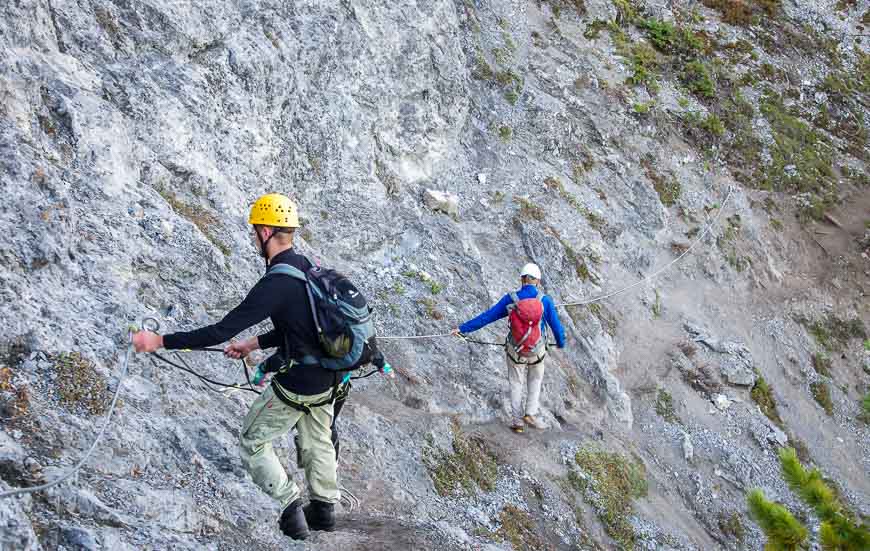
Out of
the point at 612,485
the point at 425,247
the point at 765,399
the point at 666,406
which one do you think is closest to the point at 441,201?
the point at 425,247

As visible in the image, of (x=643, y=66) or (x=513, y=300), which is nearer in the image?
(x=513, y=300)

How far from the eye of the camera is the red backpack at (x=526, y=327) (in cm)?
1077

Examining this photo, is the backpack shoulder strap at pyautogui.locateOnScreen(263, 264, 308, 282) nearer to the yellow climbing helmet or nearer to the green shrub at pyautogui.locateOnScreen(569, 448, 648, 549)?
the yellow climbing helmet

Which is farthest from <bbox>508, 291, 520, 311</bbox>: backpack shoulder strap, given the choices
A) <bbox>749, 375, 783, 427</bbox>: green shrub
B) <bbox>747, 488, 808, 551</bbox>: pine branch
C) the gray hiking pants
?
<bbox>749, 375, 783, 427</bbox>: green shrub

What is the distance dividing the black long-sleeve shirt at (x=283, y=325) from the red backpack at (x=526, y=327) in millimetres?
5216

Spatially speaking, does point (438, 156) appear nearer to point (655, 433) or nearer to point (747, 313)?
point (655, 433)

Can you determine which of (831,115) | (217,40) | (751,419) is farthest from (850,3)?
(217,40)

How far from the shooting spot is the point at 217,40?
488 inches

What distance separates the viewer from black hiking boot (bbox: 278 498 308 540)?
257 inches

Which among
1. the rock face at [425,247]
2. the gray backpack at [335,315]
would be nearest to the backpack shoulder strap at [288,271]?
the gray backpack at [335,315]

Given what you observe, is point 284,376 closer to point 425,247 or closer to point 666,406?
point 425,247

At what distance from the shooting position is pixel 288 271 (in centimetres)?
547

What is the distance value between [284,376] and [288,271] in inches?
41.9

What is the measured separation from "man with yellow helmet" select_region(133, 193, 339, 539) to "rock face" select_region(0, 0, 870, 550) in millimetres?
487
